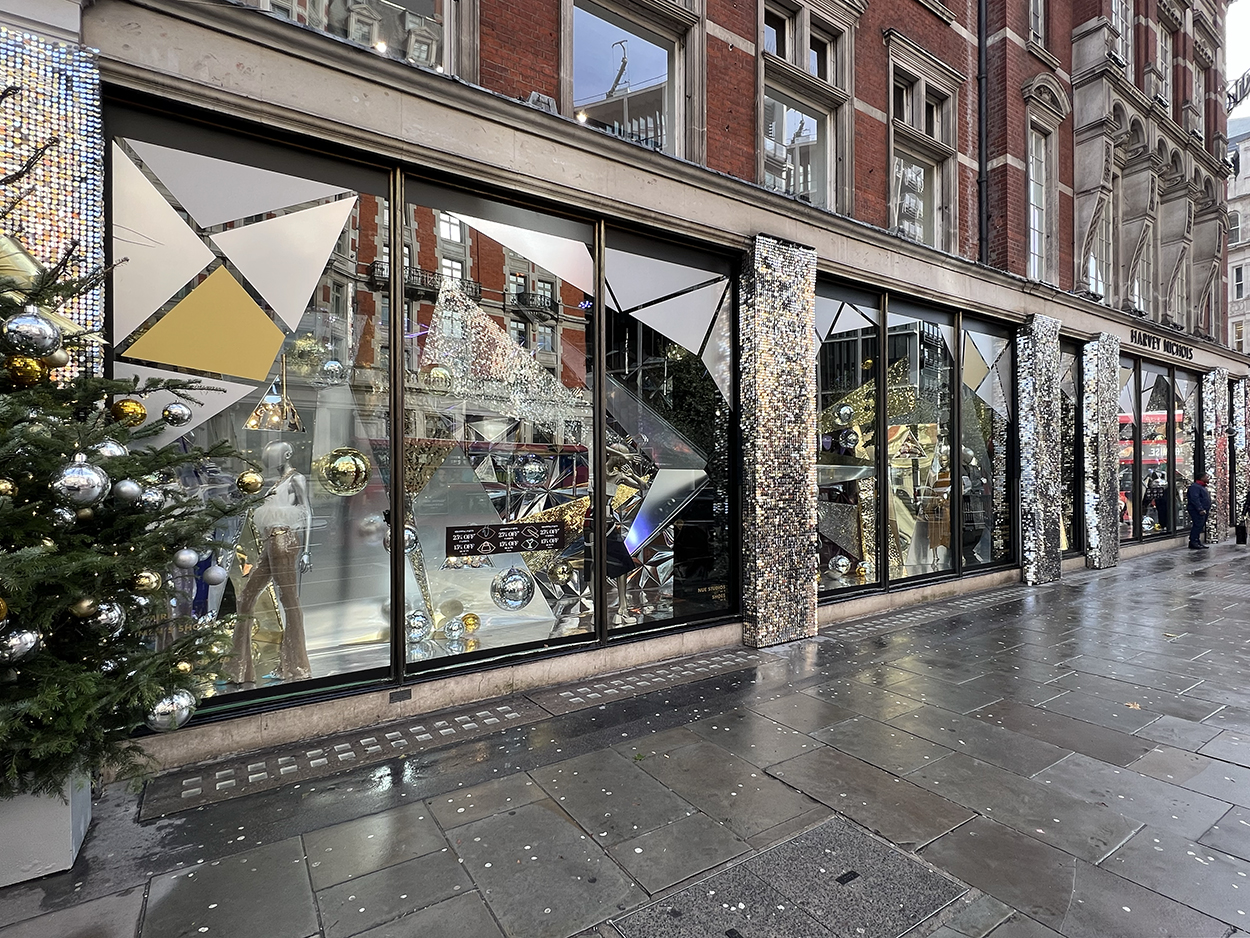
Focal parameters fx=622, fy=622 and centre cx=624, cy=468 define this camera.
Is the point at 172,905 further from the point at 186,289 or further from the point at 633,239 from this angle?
the point at 633,239

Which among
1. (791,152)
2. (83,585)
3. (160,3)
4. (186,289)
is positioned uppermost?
(791,152)

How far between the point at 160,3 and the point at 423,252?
7.21ft

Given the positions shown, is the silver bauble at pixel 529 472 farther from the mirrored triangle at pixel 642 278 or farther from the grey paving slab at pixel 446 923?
the grey paving slab at pixel 446 923

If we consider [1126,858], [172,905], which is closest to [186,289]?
[172,905]

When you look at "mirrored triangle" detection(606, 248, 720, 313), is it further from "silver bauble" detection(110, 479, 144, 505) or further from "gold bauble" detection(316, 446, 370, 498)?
"silver bauble" detection(110, 479, 144, 505)

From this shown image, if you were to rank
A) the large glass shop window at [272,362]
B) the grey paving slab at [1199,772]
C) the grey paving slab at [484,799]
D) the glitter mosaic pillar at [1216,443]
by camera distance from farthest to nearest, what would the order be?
the glitter mosaic pillar at [1216,443] → the large glass shop window at [272,362] → the grey paving slab at [1199,772] → the grey paving slab at [484,799]

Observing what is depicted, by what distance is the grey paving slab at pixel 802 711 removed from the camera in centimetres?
492

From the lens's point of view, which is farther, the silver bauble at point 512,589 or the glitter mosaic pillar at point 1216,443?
the glitter mosaic pillar at point 1216,443

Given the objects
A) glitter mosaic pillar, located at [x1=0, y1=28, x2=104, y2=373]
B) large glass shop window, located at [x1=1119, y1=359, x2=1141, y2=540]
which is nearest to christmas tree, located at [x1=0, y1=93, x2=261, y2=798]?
glitter mosaic pillar, located at [x1=0, y1=28, x2=104, y2=373]

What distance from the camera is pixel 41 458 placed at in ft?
9.08

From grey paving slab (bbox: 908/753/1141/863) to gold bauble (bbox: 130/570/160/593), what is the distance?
4.50m

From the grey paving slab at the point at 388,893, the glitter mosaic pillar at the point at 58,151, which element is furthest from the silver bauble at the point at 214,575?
the grey paving slab at the point at 388,893

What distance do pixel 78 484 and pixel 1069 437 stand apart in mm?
14872

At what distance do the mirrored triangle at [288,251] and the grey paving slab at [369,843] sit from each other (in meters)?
3.57
